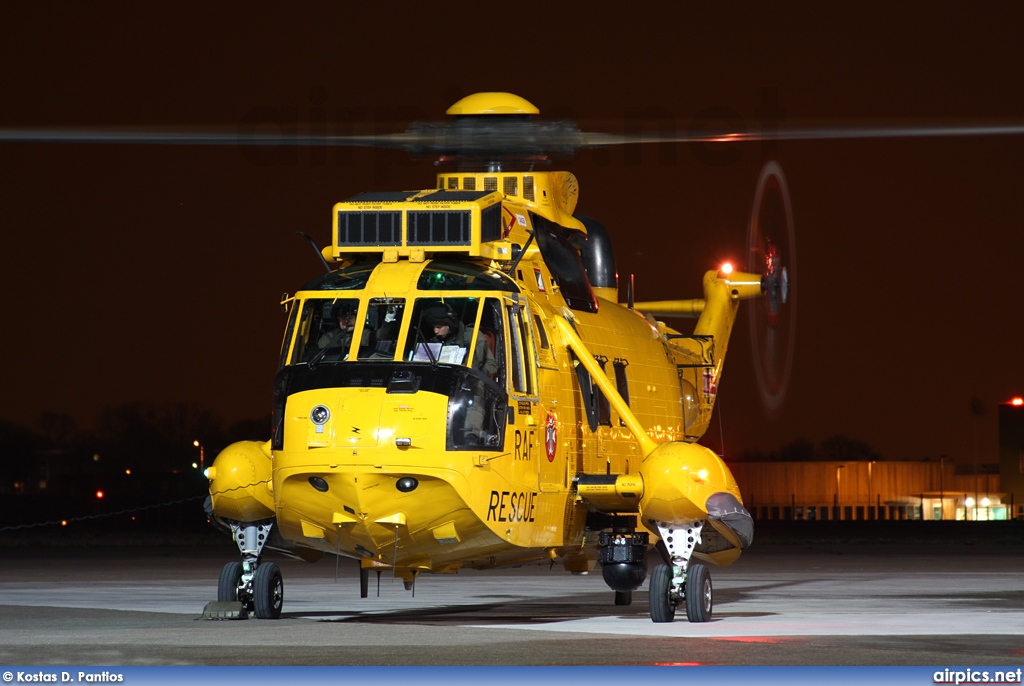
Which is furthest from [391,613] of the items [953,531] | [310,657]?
[953,531]

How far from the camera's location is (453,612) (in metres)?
21.8

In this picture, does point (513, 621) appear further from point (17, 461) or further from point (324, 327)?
point (17, 461)

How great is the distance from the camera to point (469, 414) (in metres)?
16.8

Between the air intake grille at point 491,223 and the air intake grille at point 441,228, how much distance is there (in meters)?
0.24

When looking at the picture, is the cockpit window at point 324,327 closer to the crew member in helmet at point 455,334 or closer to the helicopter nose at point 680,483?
the crew member in helmet at point 455,334

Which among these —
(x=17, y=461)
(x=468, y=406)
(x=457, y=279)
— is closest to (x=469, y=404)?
(x=468, y=406)

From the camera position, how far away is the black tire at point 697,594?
18984mm

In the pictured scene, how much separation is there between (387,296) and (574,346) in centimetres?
303

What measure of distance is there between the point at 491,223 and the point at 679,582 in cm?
510

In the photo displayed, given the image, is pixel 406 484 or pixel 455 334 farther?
pixel 455 334

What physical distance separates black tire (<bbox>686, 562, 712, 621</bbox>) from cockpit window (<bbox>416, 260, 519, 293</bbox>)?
4320 mm

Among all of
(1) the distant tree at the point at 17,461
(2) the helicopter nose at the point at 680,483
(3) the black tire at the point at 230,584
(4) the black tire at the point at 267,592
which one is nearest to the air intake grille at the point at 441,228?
(2) the helicopter nose at the point at 680,483

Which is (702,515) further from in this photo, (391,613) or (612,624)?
(391,613)

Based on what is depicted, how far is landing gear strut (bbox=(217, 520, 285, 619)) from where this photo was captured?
63.6 ft
